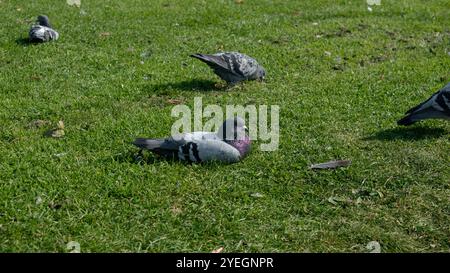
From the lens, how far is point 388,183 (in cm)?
500

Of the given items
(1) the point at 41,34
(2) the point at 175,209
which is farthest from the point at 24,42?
(2) the point at 175,209

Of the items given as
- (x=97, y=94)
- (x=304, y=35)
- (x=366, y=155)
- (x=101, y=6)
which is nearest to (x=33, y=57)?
(x=97, y=94)

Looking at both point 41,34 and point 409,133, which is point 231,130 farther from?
point 41,34

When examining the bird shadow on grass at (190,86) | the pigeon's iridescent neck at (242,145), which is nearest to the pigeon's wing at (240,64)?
the bird shadow on grass at (190,86)

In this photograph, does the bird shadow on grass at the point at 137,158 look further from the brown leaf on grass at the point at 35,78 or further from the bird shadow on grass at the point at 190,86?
the brown leaf on grass at the point at 35,78

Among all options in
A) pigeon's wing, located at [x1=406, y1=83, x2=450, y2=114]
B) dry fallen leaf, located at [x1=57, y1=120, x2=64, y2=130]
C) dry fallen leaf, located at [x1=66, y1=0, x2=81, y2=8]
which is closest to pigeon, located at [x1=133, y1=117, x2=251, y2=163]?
dry fallen leaf, located at [x1=57, y1=120, x2=64, y2=130]

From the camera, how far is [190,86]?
7.55 m

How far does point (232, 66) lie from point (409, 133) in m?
2.46

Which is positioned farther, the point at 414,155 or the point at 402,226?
the point at 414,155

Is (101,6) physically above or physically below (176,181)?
above

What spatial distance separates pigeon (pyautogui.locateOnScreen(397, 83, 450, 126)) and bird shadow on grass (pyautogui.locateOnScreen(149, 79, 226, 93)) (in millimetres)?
2699

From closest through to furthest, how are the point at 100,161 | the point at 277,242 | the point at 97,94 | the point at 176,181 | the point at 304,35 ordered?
the point at 277,242 → the point at 176,181 → the point at 100,161 → the point at 97,94 → the point at 304,35

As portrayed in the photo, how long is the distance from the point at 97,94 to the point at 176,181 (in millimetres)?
2709
